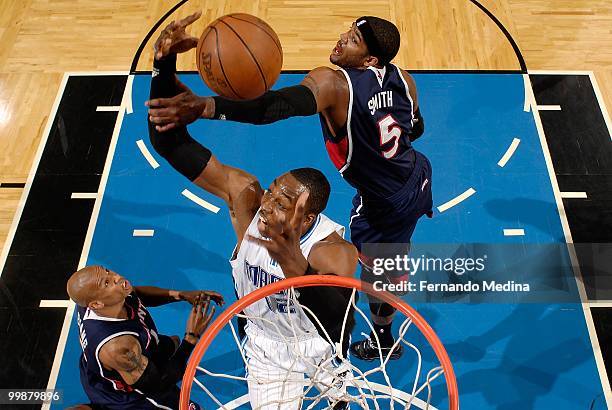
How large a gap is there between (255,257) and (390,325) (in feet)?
4.80

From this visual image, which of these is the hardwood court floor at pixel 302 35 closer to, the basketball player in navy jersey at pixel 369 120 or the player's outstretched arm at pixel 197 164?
the basketball player in navy jersey at pixel 369 120

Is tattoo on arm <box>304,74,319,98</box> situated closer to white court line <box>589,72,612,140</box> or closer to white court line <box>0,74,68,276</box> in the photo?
white court line <box>0,74,68,276</box>

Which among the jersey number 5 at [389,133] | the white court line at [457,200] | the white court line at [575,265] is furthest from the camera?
the white court line at [457,200]

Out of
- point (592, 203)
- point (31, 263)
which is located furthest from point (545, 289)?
point (31, 263)

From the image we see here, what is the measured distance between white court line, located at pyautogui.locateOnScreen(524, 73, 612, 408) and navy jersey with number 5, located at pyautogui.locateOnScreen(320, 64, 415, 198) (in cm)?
169

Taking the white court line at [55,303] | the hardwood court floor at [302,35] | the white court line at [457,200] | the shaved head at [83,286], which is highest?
the shaved head at [83,286]

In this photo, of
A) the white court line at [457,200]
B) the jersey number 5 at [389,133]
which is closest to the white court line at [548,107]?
the white court line at [457,200]

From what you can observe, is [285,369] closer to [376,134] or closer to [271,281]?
[271,281]

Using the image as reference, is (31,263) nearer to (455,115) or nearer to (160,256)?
(160,256)

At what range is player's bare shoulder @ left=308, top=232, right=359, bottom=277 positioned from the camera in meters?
3.76

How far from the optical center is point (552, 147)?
623 cm

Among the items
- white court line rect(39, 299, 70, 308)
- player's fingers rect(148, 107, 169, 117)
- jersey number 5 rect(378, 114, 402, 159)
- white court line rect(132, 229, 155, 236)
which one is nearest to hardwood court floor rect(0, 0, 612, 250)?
white court line rect(132, 229, 155, 236)

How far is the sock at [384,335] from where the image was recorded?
4977 millimetres

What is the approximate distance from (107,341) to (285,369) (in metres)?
0.94
